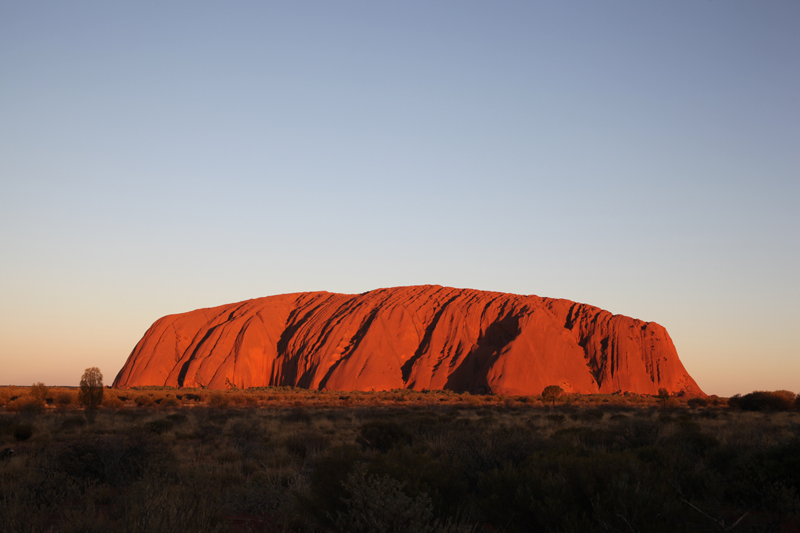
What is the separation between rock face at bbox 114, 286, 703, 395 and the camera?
53.5 metres

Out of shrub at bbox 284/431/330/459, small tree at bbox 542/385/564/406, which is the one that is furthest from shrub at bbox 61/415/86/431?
small tree at bbox 542/385/564/406

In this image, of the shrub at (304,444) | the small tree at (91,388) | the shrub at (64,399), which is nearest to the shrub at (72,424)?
the small tree at (91,388)

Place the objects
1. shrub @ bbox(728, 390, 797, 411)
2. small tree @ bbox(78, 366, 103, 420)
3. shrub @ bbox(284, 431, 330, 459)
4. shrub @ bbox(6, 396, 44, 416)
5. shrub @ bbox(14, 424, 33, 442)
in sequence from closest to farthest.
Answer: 1. shrub @ bbox(284, 431, 330, 459)
2. shrub @ bbox(14, 424, 33, 442)
3. shrub @ bbox(6, 396, 44, 416)
4. small tree @ bbox(78, 366, 103, 420)
5. shrub @ bbox(728, 390, 797, 411)

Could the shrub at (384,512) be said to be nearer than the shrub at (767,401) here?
Yes

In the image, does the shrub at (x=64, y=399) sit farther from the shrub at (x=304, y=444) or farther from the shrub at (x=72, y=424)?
the shrub at (x=304, y=444)

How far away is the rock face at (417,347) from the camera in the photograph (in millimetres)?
53531

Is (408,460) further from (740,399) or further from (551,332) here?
(551,332)

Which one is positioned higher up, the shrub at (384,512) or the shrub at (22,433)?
the shrub at (384,512)

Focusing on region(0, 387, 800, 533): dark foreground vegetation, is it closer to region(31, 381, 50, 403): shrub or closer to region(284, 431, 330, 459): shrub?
region(284, 431, 330, 459): shrub

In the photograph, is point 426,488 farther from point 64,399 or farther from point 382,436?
point 64,399

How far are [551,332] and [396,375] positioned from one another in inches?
720

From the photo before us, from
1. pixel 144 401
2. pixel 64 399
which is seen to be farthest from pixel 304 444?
pixel 64 399

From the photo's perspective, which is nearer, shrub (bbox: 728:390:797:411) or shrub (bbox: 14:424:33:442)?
shrub (bbox: 14:424:33:442)

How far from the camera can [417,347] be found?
59.2m
